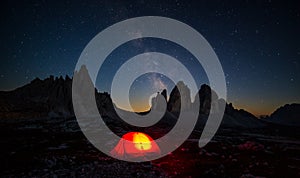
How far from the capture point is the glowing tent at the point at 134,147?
66.2 feet

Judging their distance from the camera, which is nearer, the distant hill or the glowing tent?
the glowing tent

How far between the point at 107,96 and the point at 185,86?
6839 centimetres

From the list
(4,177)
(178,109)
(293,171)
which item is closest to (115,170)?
(4,177)

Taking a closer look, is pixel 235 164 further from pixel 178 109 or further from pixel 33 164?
pixel 178 109

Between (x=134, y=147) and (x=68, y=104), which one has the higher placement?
(x=68, y=104)

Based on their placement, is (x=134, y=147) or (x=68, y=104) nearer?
(x=134, y=147)

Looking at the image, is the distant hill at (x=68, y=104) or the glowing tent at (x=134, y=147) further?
the distant hill at (x=68, y=104)

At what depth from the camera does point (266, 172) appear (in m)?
16.9

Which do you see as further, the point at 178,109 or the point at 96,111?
the point at 178,109

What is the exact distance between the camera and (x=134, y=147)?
2130cm

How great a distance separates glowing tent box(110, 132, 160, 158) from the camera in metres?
20.2

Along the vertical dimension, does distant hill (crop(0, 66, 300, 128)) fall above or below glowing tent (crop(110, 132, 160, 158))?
above

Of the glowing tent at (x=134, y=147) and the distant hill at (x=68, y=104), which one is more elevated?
the distant hill at (x=68, y=104)

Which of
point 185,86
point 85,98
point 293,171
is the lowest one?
point 293,171
